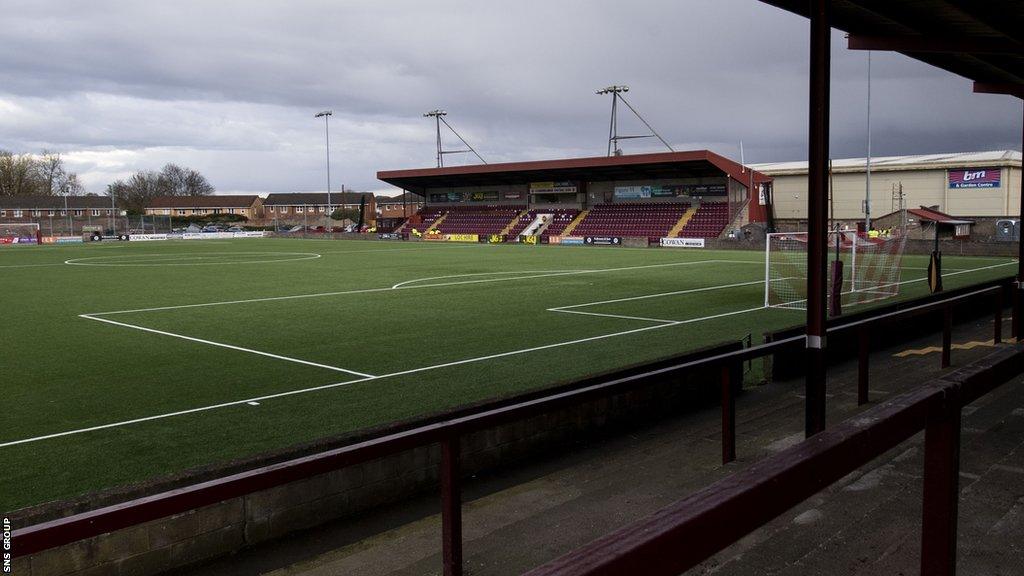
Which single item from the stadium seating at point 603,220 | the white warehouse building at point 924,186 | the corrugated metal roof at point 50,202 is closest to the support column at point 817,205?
the stadium seating at point 603,220

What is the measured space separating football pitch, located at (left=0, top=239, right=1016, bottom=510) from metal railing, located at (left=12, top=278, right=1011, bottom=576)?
3011 mm

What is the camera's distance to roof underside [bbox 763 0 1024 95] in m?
9.27

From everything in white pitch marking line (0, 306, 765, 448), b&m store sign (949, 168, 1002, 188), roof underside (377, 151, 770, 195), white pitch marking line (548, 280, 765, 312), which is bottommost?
white pitch marking line (0, 306, 765, 448)

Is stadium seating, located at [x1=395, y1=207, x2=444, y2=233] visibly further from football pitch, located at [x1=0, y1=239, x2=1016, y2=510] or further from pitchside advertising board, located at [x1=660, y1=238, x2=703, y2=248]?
football pitch, located at [x1=0, y1=239, x2=1016, y2=510]

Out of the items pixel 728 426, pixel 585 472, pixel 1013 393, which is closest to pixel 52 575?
pixel 585 472

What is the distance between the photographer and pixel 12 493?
267 inches

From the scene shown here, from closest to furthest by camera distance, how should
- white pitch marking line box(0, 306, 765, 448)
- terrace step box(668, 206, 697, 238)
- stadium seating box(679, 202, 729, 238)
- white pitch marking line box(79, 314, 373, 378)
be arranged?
white pitch marking line box(0, 306, 765, 448) < white pitch marking line box(79, 314, 373, 378) < stadium seating box(679, 202, 729, 238) < terrace step box(668, 206, 697, 238)

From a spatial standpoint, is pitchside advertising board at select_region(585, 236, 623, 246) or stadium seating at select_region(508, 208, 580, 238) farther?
stadium seating at select_region(508, 208, 580, 238)

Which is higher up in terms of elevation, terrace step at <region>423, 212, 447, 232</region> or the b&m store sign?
the b&m store sign

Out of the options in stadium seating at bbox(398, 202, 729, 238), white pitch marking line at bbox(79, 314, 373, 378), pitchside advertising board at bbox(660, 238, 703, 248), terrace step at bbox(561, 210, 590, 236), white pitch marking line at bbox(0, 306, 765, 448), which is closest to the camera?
white pitch marking line at bbox(0, 306, 765, 448)

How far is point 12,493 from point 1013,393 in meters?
9.70

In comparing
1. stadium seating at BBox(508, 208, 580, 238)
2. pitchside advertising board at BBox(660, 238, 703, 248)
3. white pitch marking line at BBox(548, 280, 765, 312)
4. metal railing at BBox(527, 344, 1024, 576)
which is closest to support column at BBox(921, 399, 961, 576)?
metal railing at BBox(527, 344, 1024, 576)

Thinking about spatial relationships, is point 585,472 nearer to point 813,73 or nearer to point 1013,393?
point 813,73

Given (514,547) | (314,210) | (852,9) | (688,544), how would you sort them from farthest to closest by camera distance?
(314,210) → (852,9) → (514,547) → (688,544)
